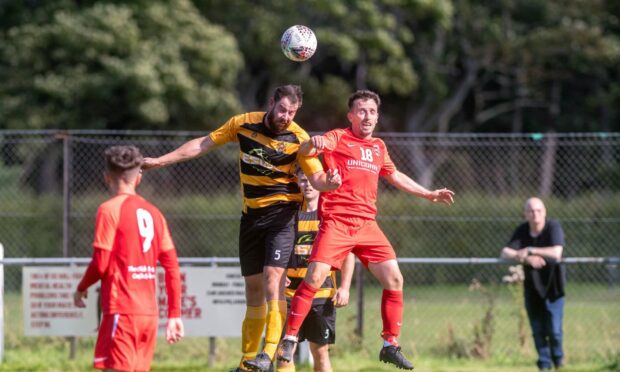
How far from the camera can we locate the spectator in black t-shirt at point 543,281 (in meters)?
10.8

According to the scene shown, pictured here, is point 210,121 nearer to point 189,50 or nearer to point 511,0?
point 189,50

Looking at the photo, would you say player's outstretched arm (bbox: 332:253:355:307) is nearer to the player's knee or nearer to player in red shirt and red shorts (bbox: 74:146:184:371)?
the player's knee

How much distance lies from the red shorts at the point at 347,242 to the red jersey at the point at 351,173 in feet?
0.24

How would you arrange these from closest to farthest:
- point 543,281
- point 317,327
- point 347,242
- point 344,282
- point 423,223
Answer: point 347,242, point 317,327, point 344,282, point 543,281, point 423,223

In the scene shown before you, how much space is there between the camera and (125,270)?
6.41m

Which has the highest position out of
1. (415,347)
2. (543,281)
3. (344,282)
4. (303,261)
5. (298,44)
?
(298,44)

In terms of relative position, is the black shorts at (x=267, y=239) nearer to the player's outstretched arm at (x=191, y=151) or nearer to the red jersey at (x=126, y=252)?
the player's outstretched arm at (x=191, y=151)

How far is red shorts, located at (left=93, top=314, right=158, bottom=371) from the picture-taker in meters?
6.32

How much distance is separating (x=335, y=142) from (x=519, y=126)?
83.2 feet

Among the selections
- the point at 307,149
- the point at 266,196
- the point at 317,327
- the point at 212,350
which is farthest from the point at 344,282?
the point at 212,350

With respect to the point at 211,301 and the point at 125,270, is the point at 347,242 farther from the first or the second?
the point at 211,301

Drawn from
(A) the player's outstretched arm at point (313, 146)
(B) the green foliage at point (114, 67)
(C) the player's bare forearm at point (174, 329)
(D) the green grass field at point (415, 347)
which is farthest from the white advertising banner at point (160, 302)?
(B) the green foliage at point (114, 67)

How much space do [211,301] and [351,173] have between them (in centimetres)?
388

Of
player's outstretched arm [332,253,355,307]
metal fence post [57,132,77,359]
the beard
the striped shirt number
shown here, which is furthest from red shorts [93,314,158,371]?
metal fence post [57,132,77,359]
